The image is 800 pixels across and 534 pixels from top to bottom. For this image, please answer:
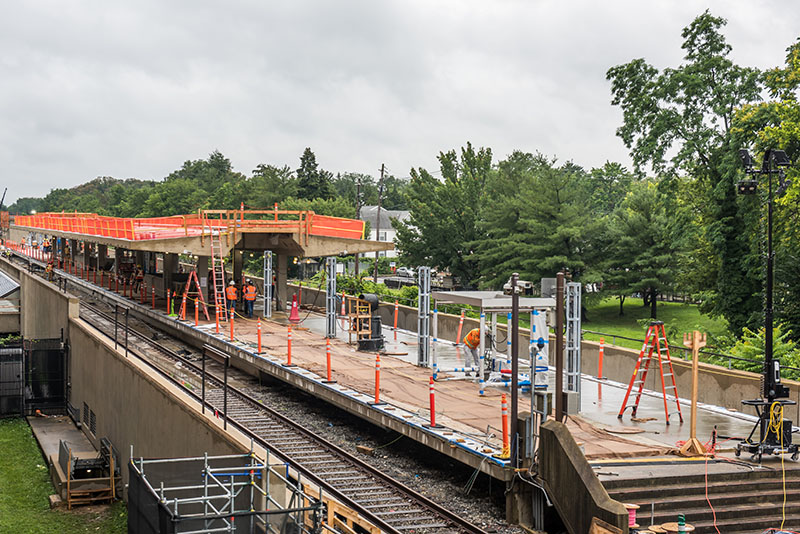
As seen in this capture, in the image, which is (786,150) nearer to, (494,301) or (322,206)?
(494,301)

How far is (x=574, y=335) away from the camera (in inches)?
695

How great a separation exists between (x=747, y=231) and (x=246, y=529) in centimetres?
2696

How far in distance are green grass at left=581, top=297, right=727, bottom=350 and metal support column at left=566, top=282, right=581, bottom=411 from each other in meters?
28.3

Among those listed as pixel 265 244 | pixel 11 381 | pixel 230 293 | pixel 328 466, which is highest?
pixel 265 244

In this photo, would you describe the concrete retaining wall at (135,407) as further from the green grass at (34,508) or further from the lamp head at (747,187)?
the lamp head at (747,187)

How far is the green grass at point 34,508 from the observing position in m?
20.4

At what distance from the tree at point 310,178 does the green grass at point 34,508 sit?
65.8 metres

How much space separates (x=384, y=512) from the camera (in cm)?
1420

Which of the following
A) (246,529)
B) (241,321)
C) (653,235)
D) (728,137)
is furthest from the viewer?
(653,235)

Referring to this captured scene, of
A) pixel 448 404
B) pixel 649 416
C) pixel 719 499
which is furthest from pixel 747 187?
pixel 448 404

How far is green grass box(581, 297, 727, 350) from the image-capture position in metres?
47.2

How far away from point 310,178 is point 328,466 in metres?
78.0

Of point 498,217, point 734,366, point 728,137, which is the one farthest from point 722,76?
point 734,366

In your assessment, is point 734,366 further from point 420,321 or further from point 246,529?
point 246,529
